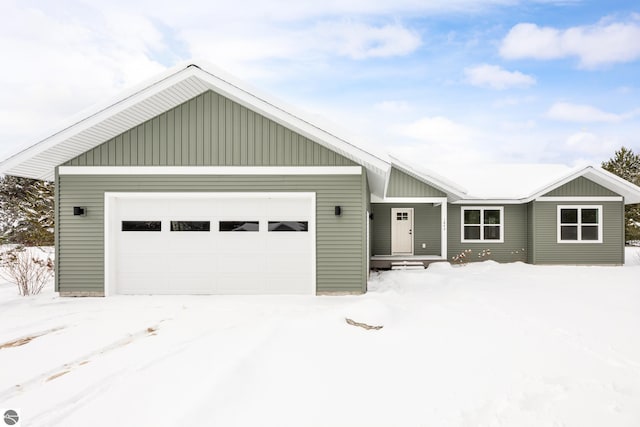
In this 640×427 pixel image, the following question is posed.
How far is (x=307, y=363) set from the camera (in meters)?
3.70

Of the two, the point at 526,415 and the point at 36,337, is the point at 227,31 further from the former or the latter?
the point at 526,415

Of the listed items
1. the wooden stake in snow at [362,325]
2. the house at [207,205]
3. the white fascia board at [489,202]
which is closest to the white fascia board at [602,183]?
the white fascia board at [489,202]

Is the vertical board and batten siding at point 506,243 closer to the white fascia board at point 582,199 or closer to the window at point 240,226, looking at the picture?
the white fascia board at point 582,199

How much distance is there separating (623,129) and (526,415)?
115994mm

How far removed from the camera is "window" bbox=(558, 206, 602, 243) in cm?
1277

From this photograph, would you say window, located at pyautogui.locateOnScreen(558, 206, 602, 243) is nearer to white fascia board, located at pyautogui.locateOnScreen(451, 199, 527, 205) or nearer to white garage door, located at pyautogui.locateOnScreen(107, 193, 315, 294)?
white fascia board, located at pyautogui.locateOnScreen(451, 199, 527, 205)

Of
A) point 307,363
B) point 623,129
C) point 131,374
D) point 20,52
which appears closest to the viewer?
point 131,374

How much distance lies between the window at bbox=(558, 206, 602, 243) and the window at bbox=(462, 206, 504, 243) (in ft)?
7.08

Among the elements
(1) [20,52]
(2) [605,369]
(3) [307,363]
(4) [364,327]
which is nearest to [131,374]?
(3) [307,363]

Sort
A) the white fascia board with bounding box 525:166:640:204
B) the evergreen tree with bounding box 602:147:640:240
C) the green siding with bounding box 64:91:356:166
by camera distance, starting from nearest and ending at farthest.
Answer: the green siding with bounding box 64:91:356:166
the white fascia board with bounding box 525:166:640:204
the evergreen tree with bounding box 602:147:640:240

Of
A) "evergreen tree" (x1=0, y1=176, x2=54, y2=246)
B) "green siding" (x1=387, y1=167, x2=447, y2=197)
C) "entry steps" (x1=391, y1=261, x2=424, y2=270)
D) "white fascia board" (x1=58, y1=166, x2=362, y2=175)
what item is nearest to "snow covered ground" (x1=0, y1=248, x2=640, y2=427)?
"white fascia board" (x1=58, y1=166, x2=362, y2=175)

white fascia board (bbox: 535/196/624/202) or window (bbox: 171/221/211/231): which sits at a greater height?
white fascia board (bbox: 535/196/624/202)

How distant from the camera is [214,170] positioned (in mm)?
7355

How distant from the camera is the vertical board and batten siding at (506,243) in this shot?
529 inches
